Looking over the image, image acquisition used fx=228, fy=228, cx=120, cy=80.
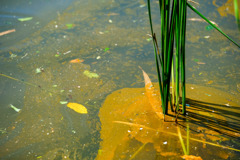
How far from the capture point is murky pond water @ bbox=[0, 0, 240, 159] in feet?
3.99

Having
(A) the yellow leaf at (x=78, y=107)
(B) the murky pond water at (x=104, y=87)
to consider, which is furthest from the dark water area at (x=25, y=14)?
(A) the yellow leaf at (x=78, y=107)

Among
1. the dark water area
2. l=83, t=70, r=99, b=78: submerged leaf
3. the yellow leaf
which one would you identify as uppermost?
the dark water area

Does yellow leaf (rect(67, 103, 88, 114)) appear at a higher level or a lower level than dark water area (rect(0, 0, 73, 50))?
lower

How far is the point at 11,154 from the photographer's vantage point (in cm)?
127

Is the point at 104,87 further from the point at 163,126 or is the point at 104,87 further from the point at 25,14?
the point at 25,14

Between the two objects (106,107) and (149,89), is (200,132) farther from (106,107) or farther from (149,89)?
(106,107)

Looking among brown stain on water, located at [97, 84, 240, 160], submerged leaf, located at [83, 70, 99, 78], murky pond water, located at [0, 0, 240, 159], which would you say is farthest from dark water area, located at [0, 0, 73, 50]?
brown stain on water, located at [97, 84, 240, 160]

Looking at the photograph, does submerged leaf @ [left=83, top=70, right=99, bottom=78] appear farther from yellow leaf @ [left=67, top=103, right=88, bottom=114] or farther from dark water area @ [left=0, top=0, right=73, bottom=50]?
dark water area @ [left=0, top=0, right=73, bottom=50]

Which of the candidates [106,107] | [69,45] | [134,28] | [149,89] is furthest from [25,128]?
[134,28]

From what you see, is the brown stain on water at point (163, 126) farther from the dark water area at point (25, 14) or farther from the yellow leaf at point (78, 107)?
the dark water area at point (25, 14)

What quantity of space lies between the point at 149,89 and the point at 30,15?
1.93 meters

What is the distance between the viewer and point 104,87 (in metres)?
1.68

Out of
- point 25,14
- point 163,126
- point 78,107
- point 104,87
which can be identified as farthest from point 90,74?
point 25,14

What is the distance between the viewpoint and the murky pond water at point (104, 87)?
122cm
